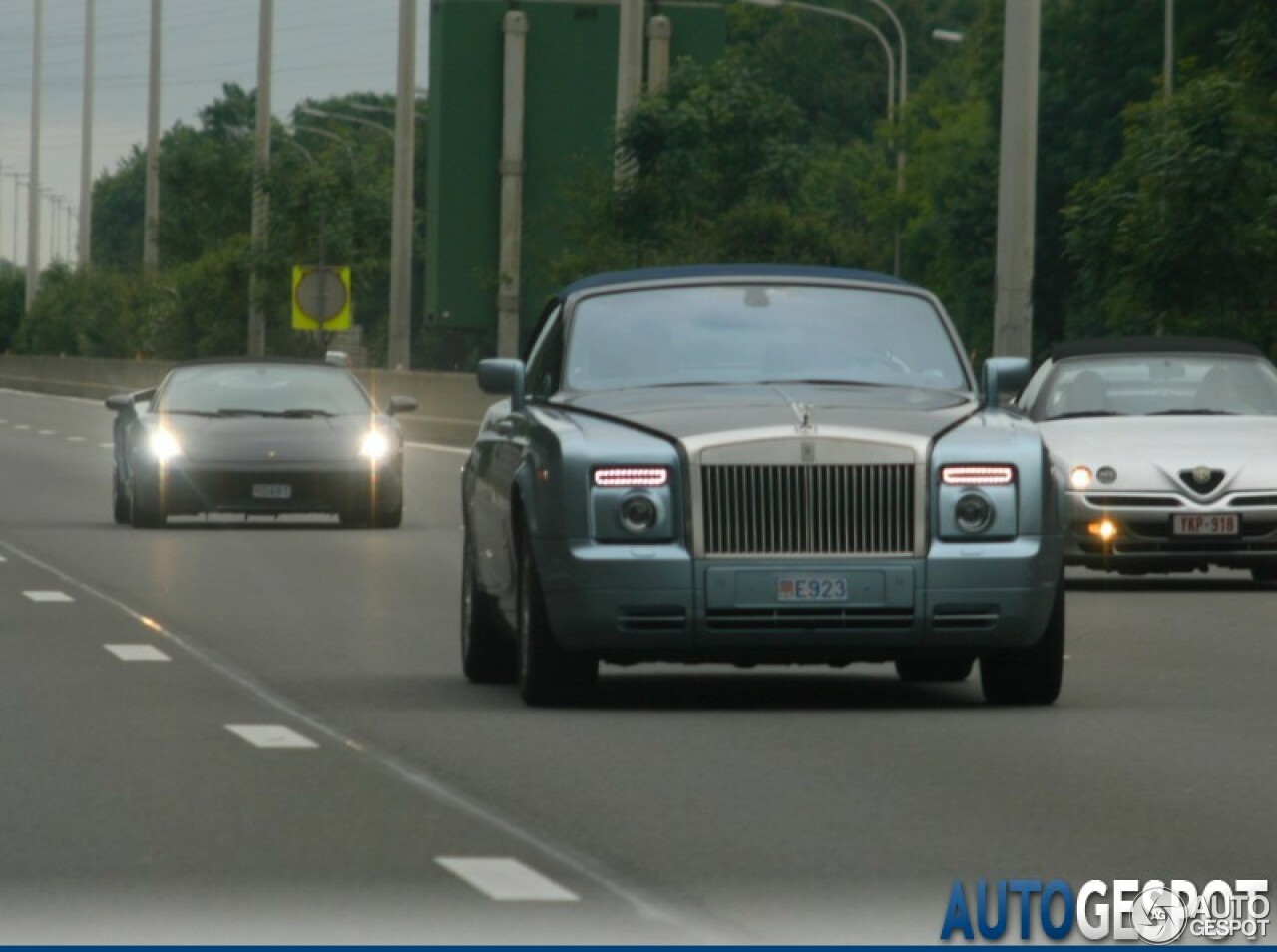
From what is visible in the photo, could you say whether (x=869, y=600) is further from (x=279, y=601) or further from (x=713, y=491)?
(x=279, y=601)

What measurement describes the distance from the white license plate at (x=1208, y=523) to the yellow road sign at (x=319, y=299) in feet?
126

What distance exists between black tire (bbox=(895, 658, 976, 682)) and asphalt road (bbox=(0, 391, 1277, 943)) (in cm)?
8

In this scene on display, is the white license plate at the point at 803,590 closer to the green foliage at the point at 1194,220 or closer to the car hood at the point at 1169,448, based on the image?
the car hood at the point at 1169,448

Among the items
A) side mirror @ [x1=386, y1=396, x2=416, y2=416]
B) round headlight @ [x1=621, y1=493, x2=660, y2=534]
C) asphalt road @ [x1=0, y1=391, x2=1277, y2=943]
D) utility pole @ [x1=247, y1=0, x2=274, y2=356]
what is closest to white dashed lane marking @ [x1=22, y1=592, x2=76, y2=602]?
asphalt road @ [x1=0, y1=391, x2=1277, y2=943]

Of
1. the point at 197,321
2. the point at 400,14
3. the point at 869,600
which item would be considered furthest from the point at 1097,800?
the point at 197,321

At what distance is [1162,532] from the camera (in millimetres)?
20703

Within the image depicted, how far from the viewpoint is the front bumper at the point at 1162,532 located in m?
20.6

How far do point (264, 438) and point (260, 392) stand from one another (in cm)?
106

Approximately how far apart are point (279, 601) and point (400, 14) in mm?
41434

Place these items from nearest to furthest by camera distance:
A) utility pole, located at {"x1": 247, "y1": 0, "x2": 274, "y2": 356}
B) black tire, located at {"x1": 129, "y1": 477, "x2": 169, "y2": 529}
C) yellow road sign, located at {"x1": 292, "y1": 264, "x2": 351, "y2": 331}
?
1. black tire, located at {"x1": 129, "y1": 477, "x2": 169, "y2": 529}
2. yellow road sign, located at {"x1": 292, "y1": 264, "x2": 351, "y2": 331}
3. utility pole, located at {"x1": 247, "y1": 0, "x2": 274, "y2": 356}

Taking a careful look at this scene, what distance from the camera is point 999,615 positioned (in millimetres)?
13070

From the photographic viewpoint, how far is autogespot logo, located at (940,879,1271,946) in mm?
8156

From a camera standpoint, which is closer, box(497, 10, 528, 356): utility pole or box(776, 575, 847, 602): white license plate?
box(776, 575, 847, 602): white license plate

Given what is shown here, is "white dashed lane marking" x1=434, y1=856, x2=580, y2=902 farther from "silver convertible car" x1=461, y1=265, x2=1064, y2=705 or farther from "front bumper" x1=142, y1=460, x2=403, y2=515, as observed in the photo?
"front bumper" x1=142, y1=460, x2=403, y2=515
